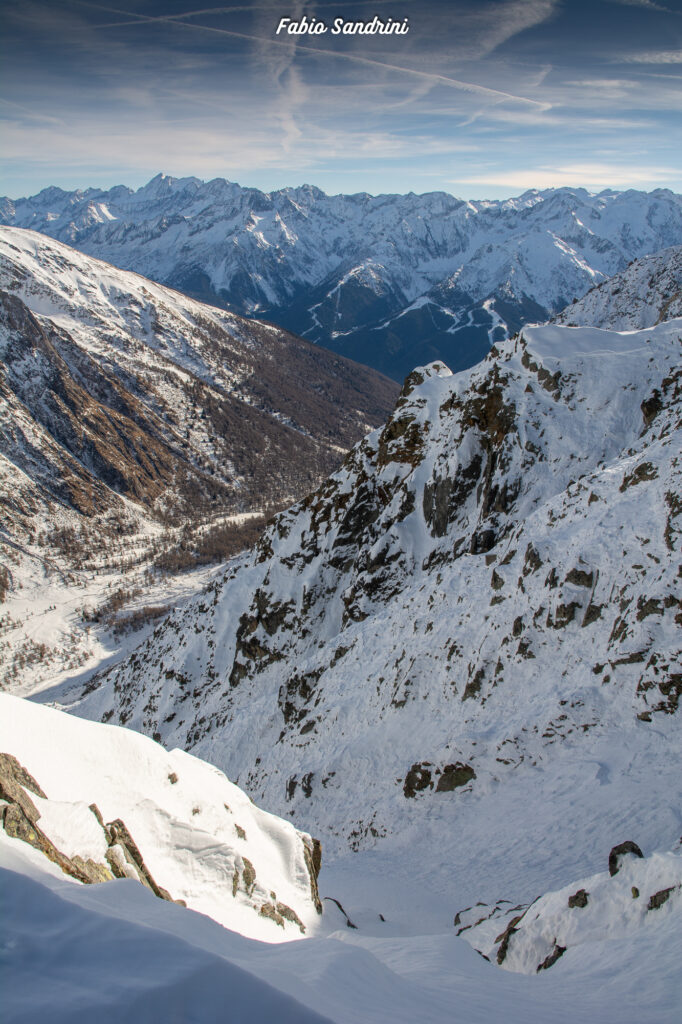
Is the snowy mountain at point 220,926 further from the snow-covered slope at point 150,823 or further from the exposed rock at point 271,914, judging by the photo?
the exposed rock at point 271,914

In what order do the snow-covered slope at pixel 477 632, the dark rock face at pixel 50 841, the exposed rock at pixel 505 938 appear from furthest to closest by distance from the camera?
the snow-covered slope at pixel 477 632 < the exposed rock at pixel 505 938 < the dark rock face at pixel 50 841

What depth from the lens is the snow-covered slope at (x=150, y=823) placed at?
43.3 ft

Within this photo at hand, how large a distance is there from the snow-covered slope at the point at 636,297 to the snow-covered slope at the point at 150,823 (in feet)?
292

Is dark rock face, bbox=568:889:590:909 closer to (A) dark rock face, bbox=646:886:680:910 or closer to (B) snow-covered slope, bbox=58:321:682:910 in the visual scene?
(A) dark rock face, bbox=646:886:680:910

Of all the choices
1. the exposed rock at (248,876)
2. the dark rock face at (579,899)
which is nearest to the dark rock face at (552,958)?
the dark rock face at (579,899)

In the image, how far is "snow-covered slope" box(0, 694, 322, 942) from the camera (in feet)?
43.3

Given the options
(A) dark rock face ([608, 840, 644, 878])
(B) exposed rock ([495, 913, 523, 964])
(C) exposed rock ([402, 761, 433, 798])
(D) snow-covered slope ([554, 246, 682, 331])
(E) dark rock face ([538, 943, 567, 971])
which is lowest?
(C) exposed rock ([402, 761, 433, 798])

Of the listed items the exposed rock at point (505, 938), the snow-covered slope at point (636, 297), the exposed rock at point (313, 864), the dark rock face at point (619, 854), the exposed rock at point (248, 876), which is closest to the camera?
the dark rock face at point (619, 854)

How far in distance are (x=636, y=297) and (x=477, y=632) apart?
88626mm

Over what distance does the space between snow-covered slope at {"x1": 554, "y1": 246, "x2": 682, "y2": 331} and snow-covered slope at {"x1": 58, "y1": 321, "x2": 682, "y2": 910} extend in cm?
5262

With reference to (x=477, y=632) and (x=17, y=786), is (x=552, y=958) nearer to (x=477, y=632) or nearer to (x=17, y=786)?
(x=17, y=786)

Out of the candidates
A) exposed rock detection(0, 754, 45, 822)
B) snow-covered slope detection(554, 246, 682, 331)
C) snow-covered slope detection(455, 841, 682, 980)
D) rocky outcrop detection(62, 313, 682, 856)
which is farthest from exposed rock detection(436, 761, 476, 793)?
snow-covered slope detection(554, 246, 682, 331)

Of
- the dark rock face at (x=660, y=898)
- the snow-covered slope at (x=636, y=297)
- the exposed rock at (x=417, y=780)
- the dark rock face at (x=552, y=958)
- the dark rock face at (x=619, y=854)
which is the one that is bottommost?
the exposed rock at (x=417, y=780)

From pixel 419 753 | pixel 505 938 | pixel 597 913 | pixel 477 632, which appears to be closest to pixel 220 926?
pixel 505 938
